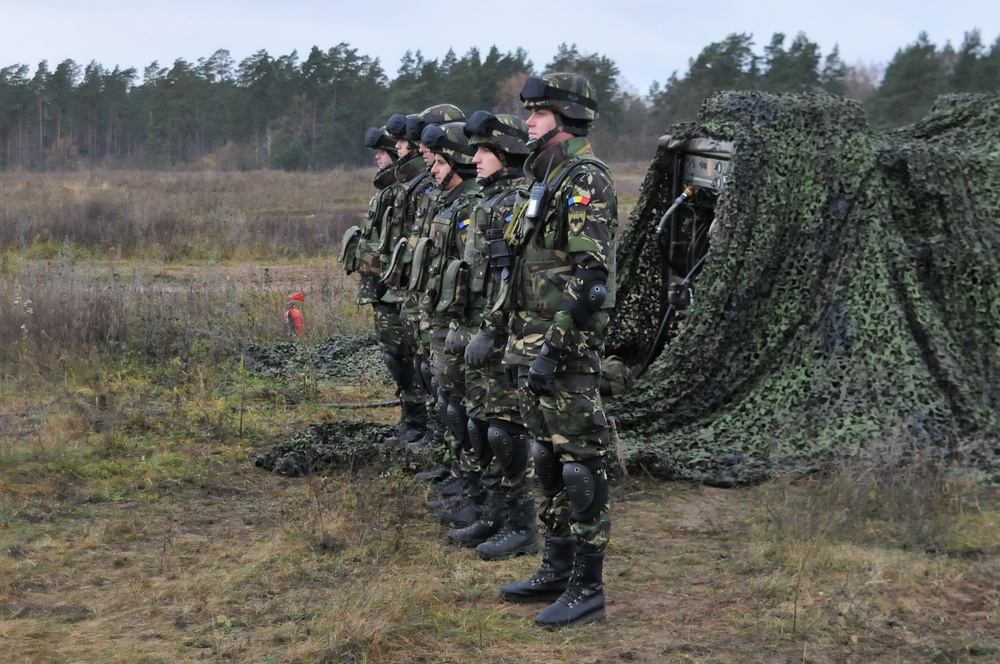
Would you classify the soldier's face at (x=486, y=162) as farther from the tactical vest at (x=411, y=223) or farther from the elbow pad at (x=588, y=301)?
the elbow pad at (x=588, y=301)

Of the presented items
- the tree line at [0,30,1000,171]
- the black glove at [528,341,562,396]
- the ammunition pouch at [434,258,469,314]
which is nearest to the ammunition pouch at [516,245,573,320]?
the black glove at [528,341,562,396]

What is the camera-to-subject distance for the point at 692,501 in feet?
23.4

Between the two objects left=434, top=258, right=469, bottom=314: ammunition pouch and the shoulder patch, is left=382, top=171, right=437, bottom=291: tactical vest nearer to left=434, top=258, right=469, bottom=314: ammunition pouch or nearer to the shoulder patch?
left=434, top=258, right=469, bottom=314: ammunition pouch

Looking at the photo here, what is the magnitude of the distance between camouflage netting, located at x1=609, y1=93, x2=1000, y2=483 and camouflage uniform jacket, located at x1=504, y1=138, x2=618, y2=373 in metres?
2.60

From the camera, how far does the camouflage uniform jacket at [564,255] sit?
4859 millimetres

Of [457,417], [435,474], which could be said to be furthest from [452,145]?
[435,474]

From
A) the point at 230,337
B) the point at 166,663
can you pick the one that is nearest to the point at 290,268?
the point at 230,337

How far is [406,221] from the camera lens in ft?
26.5

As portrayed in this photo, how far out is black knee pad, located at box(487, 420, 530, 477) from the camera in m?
5.86

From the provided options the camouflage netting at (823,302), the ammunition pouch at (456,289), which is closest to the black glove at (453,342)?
the ammunition pouch at (456,289)

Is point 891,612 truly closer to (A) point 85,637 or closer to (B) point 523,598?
(B) point 523,598

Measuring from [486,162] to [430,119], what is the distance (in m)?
1.73

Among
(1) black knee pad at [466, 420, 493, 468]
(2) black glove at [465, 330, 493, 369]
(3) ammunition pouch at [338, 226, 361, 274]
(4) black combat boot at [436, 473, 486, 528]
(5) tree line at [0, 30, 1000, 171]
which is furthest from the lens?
(5) tree line at [0, 30, 1000, 171]

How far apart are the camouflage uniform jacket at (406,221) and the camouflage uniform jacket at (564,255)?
6.48 feet
